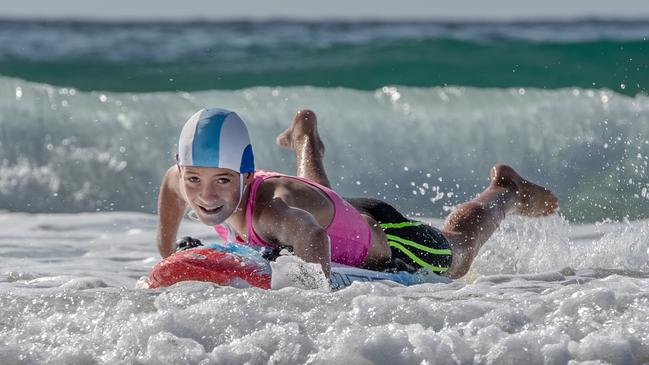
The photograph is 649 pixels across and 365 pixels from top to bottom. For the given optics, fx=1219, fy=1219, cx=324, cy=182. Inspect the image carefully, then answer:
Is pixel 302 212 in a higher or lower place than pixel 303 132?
lower

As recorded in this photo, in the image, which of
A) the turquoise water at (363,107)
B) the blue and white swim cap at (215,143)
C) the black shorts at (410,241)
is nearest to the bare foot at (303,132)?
the black shorts at (410,241)

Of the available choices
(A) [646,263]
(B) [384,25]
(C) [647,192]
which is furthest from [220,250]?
(B) [384,25]

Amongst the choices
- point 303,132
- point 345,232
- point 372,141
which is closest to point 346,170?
point 372,141

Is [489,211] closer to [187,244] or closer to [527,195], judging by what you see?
[527,195]

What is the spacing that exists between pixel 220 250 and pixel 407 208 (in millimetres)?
5611

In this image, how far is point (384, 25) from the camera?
1717cm

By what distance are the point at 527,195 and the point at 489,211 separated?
1.27 feet

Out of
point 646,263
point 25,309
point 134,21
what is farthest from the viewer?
point 134,21

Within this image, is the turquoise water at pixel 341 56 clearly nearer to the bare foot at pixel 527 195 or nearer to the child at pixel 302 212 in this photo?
the bare foot at pixel 527 195

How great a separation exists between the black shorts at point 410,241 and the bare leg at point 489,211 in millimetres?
148

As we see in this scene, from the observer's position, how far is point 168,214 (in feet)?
21.4

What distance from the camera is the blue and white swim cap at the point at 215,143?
548 cm

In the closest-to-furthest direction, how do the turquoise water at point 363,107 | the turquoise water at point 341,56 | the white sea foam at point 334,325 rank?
the white sea foam at point 334,325 < the turquoise water at point 363,107 < the turquoise water at point 341,56

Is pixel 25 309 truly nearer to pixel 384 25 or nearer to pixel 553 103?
pixel 553 103
